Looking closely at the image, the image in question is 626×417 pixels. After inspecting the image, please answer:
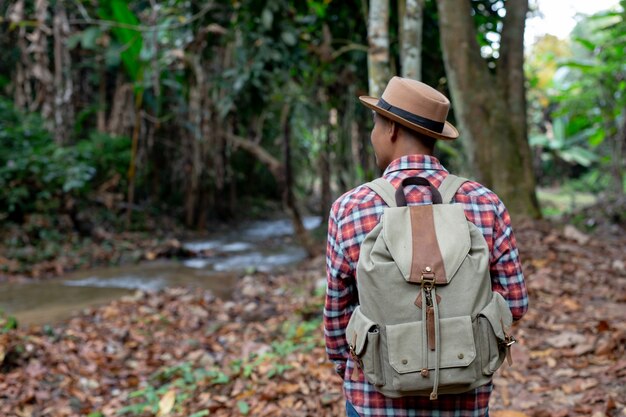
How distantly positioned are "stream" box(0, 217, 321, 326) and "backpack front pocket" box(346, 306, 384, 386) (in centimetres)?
529

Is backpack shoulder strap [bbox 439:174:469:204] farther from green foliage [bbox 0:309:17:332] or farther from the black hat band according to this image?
green foliage [bbox 0:309:17:332]

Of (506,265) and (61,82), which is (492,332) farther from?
(61,82)

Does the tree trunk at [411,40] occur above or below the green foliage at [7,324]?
above

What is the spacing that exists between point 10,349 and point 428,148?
4.11m

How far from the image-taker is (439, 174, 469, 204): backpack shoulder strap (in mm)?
1662

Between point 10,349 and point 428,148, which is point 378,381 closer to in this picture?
point 428,148

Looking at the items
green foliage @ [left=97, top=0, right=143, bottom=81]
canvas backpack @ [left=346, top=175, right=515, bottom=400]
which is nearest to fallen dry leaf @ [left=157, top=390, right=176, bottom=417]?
canvas backpack @ [left=346, top=175, right=515, bottom=400]

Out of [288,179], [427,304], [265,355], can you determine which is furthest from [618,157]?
[427,304]

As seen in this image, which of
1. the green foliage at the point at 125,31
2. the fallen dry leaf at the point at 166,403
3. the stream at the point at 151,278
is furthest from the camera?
the green foliage at the point at 125,31

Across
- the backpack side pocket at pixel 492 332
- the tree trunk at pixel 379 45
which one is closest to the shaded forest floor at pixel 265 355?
the backpack side pocket at pixel 492 332

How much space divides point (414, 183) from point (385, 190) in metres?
0.09

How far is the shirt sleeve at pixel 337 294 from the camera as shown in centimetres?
172

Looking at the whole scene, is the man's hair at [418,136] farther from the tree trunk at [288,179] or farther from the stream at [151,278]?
the tree trunk at [288,179]

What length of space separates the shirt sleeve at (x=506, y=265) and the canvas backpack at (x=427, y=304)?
0.18 metres
